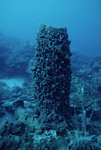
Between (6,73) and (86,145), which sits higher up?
(6,73)

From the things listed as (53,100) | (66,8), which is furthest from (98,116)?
(66,8)

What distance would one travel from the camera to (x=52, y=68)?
8.31 ft

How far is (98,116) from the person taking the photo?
14.6 feet

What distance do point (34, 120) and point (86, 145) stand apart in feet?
3.93

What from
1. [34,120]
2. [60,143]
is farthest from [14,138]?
[60,143]

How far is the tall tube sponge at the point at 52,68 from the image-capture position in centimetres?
251

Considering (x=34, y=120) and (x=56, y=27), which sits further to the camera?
(x=34, y=120)

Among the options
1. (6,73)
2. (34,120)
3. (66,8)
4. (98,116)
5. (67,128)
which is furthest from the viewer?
(66,8)

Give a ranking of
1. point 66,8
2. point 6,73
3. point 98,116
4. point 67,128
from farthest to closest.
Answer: point 66,8 < point 6,73 < point 98,116 < point 67,128

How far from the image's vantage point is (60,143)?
2193mm

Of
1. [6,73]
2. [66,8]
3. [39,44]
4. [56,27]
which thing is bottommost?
[39,44]

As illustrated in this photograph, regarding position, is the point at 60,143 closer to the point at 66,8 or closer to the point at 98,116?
the point at 98,116

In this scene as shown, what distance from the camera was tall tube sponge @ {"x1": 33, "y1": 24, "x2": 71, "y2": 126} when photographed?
98.7 inches

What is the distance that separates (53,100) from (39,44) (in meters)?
1.26
